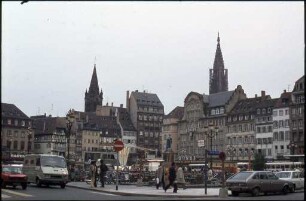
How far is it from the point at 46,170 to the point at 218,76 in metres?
135

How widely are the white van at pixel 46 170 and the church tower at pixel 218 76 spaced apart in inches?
5241

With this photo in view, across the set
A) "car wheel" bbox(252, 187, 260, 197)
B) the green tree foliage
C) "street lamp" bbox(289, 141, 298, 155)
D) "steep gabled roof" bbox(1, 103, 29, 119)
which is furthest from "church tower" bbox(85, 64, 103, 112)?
"car wheel" bbox(252, 187, 260, 197)

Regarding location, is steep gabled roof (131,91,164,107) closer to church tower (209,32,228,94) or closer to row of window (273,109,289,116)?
church tower (209,32,228,94)

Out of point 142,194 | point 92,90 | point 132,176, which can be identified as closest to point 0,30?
point 142,194

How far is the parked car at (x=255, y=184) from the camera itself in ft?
95.1

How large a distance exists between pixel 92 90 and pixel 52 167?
140m

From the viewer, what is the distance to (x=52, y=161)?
33.8 meters

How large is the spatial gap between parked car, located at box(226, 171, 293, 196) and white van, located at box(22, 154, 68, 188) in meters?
10.2

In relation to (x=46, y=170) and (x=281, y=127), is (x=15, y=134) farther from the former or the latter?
(x=46, y=170)

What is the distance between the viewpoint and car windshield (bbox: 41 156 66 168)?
33438 millimetres

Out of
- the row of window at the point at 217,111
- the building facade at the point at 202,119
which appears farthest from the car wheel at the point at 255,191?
the row of window at the point at 217,111

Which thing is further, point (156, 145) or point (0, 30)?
point (156, 145)

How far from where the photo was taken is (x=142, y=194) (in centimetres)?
2752

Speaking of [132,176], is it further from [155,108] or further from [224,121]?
[155,108]
